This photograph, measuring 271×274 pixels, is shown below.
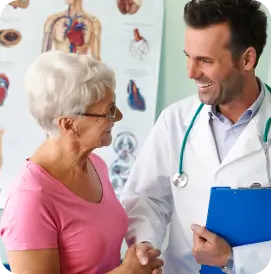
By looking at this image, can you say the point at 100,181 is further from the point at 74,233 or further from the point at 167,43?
the point at 167,43

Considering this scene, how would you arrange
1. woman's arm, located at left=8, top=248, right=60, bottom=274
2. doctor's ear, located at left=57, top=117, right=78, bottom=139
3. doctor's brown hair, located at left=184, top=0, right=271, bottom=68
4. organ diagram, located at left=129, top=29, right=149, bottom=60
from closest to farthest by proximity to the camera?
woman's arm, located at left=8, top=248, right=60, bottom=274
doctor's ear, located at left=57, top=117, right=78, bottom=139
doctor's brown hair, located at left=184, top=0, right=271, bottom=68
organ diagram, located at left=129, top=29, right=149, bottom=60

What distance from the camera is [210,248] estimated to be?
112 centimetres

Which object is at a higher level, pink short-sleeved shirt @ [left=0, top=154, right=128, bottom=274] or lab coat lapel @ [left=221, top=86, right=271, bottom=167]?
lab coat lapel @ [left=221, top=86, right=271, bottom=167]

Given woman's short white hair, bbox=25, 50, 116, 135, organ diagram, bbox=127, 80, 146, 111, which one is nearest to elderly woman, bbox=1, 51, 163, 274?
woman's short white hair, bbox=25, 50, 116, 135

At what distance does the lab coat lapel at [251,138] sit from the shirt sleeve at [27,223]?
0.54 m

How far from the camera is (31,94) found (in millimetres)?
1072

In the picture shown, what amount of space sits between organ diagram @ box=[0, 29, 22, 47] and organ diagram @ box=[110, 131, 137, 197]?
0.58 meters

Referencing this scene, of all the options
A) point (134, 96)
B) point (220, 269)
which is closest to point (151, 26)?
point (134, 96)

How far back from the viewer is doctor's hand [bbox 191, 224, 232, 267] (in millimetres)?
1117

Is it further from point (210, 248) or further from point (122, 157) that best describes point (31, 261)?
point (122, 157)

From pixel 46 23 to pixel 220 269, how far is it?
3.80 ft

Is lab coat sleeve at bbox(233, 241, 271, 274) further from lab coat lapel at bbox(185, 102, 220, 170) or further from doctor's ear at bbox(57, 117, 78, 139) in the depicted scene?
doctor's ear at bbox(57, 117, 78, 139)

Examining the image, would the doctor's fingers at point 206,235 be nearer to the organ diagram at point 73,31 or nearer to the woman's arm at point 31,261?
the woman's arm at point 31,261

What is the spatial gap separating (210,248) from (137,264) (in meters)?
0.20
